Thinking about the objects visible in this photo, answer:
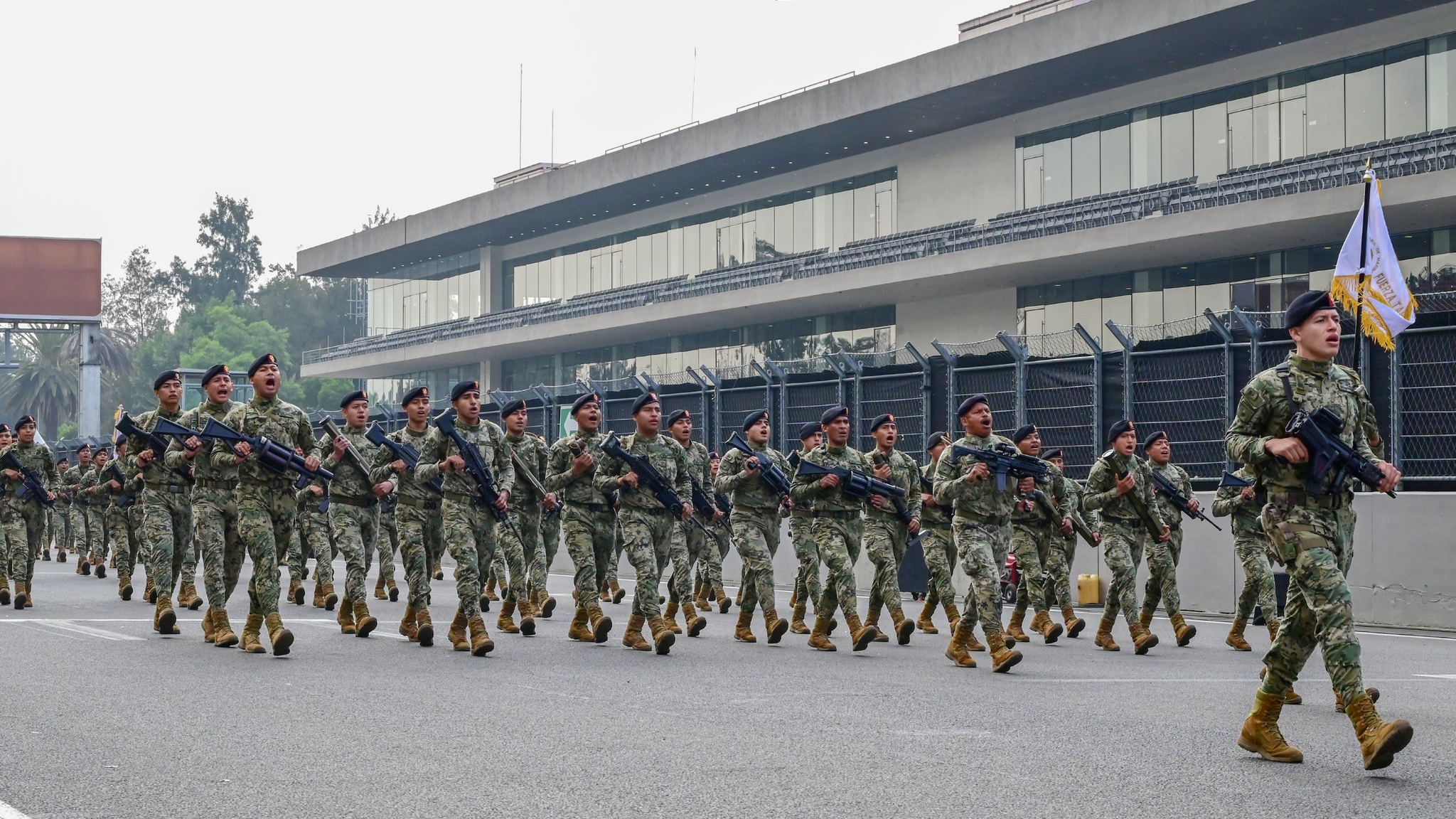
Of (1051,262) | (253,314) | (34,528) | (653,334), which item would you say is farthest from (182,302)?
(34,528)

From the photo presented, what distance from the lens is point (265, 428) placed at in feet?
40.0

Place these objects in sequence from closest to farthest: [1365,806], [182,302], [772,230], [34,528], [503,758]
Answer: [1365,806]
[503,758]
[34,528]
[772,230]
[182,302]

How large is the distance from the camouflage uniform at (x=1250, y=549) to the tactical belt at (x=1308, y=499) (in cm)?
547

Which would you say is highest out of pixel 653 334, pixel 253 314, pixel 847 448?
pixel 253 314

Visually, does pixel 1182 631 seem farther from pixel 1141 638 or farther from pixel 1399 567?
pixel 1399 567

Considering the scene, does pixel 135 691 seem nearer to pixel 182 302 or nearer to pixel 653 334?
pixel 653 334

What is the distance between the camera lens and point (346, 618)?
46.1 feet

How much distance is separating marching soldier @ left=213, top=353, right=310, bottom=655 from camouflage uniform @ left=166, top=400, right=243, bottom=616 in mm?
214

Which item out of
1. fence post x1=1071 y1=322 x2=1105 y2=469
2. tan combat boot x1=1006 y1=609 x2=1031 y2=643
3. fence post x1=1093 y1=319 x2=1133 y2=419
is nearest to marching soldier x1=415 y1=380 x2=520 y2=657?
tan combat boot x1=1006 y1=609 x2=1031 y2=643

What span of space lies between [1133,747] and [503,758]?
2.87 metres

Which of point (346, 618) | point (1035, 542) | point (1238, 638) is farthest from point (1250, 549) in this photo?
point (346, 618)

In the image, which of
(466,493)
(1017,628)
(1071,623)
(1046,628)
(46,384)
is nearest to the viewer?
(466,493)

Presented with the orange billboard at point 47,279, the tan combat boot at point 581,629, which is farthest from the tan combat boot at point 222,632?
the orange billboard at point 47,279

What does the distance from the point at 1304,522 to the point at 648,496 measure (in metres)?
6.81
